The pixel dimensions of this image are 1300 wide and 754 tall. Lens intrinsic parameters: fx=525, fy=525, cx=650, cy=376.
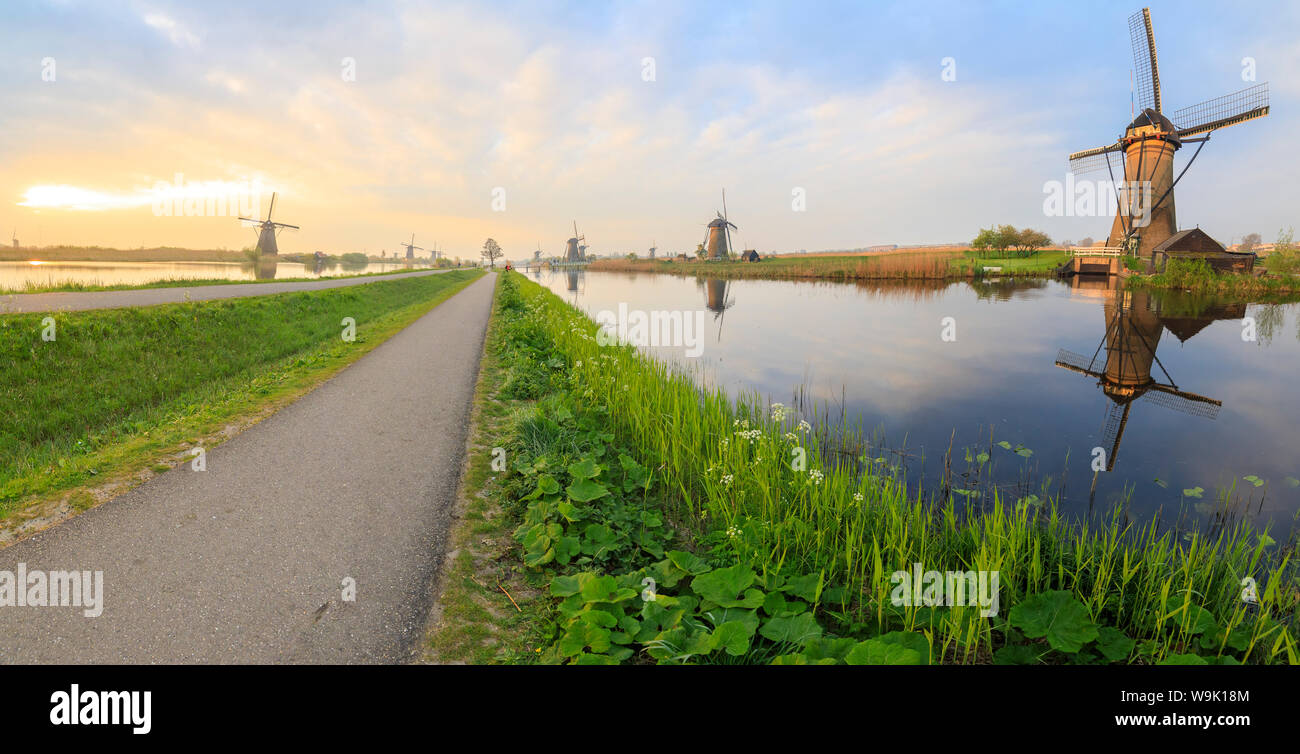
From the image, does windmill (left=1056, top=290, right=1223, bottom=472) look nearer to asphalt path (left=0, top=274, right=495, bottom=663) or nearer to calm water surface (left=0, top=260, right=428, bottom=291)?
asphalt path (left=0, top=274, right=495, bottom=663)

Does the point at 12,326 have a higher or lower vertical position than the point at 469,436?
higher

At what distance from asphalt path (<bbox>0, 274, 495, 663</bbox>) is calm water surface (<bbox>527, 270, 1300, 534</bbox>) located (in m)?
6.62

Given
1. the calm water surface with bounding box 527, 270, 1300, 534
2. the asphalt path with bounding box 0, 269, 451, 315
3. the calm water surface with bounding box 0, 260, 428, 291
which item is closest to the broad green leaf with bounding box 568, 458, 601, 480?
the calm water surface with bounding box 527, 270, 1300, 534

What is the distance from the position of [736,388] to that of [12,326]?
1492cm

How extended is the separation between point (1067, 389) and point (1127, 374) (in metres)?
3.29

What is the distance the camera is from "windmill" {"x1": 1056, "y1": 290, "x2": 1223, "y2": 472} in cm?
1074

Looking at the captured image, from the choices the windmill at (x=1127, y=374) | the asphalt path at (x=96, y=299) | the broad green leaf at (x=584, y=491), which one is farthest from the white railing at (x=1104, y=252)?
the asphalt path at (x=96, y=299)

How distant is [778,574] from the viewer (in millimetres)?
4012

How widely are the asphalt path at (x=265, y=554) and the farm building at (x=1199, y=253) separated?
54386 millimetres

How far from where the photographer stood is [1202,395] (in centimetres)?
1238

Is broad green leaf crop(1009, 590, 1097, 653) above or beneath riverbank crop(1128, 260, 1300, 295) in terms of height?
beneath
